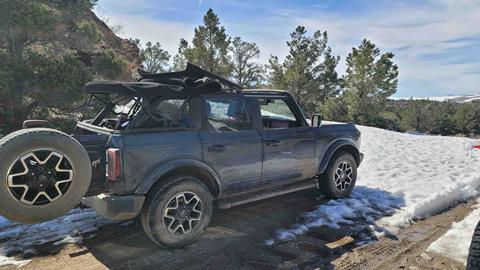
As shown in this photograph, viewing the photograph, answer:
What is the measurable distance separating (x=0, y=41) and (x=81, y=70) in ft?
6.66

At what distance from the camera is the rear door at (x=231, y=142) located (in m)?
4.13

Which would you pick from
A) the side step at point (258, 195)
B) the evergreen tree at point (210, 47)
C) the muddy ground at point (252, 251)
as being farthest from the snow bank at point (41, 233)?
the evergreen tree at point (210, 47)

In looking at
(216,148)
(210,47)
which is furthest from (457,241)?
(210,47)

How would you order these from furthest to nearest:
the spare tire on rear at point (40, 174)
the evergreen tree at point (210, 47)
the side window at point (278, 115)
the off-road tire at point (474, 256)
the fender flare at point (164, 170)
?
the evergreen tree at point (210, 47)
the side window at point (278, 115)
the fender flare at point (164, 170)
the spare tire on rear at point (40, 174)
the off-road tire at point (474, 256)

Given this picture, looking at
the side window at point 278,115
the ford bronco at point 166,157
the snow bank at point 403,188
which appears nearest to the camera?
the ford bronco at point 166,157

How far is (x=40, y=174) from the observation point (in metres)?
3.06

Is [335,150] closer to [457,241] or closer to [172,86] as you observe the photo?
[457,241]

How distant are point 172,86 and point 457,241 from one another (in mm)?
3822

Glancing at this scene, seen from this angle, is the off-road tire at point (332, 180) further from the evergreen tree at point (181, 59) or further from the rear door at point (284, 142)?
the evergreen tree at point (181, 59)

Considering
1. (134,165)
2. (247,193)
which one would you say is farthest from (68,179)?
(247,193)

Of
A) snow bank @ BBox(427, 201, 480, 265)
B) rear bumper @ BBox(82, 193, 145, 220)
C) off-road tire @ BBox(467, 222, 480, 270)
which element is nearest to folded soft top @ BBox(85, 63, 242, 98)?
rear bumper @ BBox(82, 193, 145, 220)

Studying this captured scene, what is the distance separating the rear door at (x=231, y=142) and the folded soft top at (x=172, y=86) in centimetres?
21

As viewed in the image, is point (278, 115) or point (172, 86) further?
point (278, 115)

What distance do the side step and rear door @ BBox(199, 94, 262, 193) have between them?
0.12m
